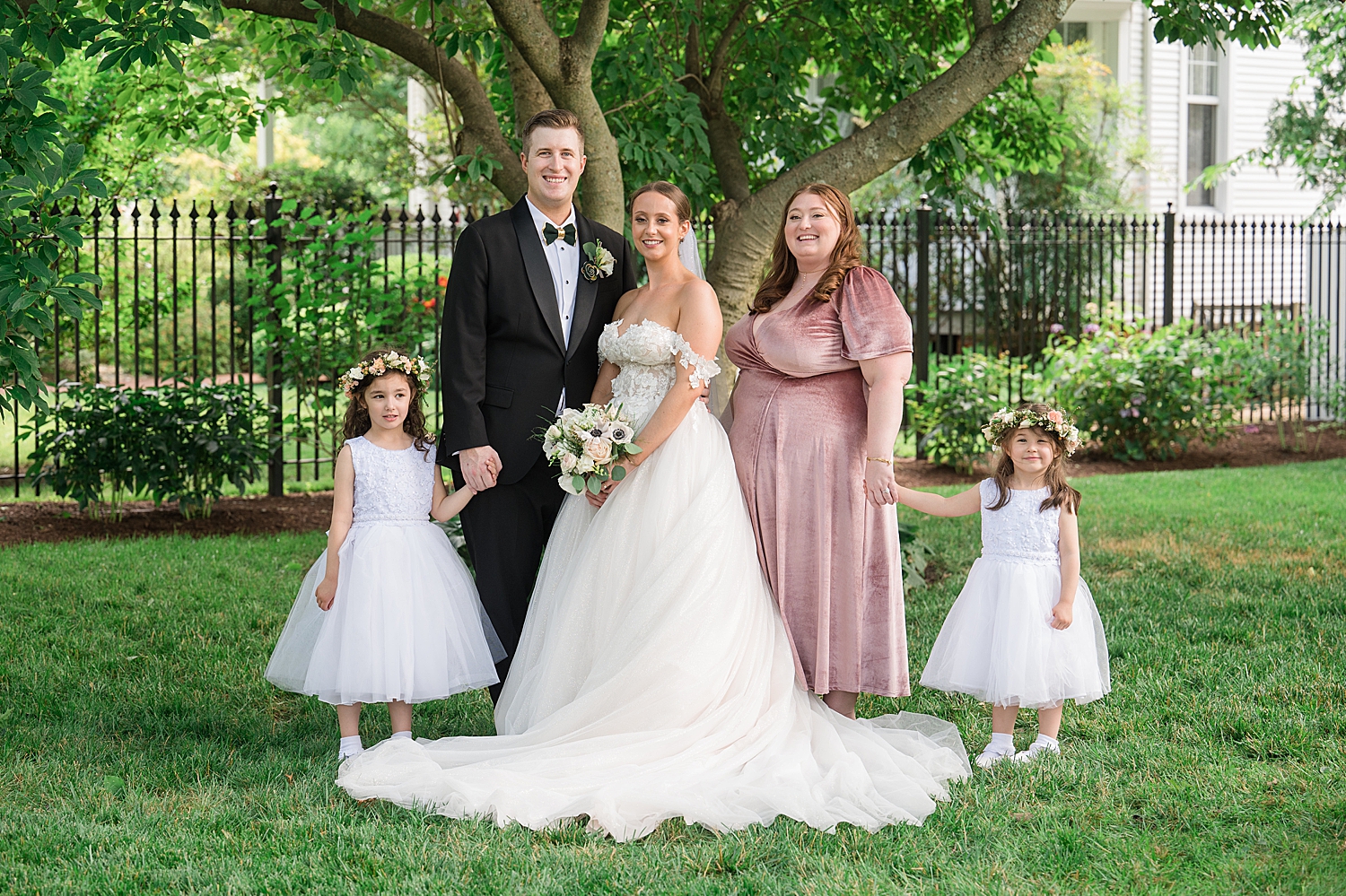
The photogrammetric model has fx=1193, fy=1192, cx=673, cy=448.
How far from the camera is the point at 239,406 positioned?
8328 millimetres

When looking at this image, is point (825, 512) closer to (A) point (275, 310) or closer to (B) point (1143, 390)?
(A) point (275, 310)

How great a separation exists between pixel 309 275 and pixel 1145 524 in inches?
241

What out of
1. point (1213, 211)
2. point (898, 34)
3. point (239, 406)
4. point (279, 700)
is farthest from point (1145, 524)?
point (1213, 211)

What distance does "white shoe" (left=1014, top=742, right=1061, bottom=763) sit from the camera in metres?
3.84

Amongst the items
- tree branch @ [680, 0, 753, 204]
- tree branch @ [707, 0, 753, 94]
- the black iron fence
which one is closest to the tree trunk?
tree branch @ [680, 0, 753, 204]

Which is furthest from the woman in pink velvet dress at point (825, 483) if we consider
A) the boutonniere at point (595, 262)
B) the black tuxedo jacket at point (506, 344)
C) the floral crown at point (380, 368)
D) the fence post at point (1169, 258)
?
the fence post at point (1169, 258)

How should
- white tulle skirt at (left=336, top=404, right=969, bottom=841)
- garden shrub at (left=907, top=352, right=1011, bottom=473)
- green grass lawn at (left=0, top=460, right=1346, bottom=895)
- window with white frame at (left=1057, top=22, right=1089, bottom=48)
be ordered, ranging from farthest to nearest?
window with white frame at (left=1057, top=22, right=1089, bottom=48)
garden shrub at (left=907, top=352, right=1011, bottom=473)
white tulle skirt at (left=336, top=404, right=969, bottom=841)
green grass lawn at (left=0, top=460, right=1346, bottom=895)

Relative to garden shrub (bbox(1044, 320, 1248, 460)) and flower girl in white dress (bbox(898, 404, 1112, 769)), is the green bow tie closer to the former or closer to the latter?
flower girl in white dress (bbox(898, 404, 1112, 769))

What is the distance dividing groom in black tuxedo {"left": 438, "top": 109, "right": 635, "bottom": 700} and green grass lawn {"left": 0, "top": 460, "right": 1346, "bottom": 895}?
796 mm

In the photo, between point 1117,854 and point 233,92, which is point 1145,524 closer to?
point 1117,854

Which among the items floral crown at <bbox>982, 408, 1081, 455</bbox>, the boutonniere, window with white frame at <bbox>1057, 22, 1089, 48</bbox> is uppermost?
window with white frame at <bbox>1057, 22, 1089, 48</bbox>

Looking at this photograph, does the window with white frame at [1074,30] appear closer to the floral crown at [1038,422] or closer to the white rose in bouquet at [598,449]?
the floral crown at [1038,422]

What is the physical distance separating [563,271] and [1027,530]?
5.76ft

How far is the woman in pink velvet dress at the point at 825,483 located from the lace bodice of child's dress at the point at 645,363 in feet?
1.21
